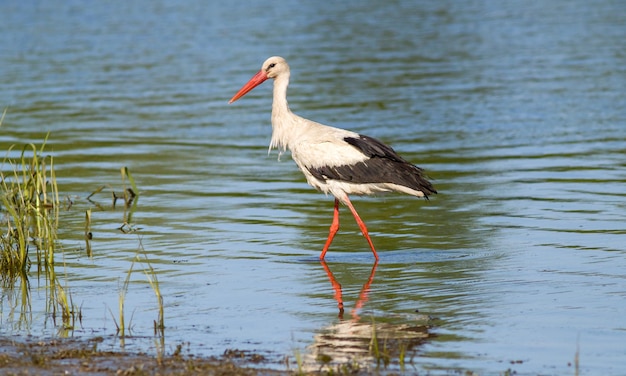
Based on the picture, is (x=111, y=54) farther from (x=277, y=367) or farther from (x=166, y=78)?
(x=277, y=367)

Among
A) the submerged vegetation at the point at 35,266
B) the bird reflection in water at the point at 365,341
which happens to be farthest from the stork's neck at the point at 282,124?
the bird reflection in water at the point at 365,341

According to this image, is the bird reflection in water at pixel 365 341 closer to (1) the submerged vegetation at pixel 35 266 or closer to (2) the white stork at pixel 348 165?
(1) the submerged vegetation at pixel 35 266

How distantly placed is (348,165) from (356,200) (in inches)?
111

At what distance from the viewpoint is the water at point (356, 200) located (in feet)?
26.1

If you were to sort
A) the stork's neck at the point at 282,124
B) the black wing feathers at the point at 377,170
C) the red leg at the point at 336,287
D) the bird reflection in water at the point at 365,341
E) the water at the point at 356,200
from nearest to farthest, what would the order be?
1. the bird reflection in water at the point at 365,341
2. the water at the point at 356,200
3. the red leg at the point at 336,287
4. the black wing feathers at the point at 377,170
5. the stork's neck at the point at 282,124

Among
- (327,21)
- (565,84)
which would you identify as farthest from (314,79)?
(327,21)

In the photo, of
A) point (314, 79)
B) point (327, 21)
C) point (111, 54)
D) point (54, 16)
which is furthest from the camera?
point (54, 16)

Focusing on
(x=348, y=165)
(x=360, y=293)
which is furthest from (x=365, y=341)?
(x=348, y=165)

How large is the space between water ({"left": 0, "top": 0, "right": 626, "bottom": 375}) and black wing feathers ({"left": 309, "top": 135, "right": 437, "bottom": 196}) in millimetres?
675

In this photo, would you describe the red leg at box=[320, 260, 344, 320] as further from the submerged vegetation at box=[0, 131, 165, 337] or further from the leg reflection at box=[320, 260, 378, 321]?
the submerged vegetation at box=[0, 131, 165, 337]

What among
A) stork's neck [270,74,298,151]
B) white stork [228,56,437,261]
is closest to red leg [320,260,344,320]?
white stork [228,56,437,261]

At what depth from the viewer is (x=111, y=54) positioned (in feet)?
96.9

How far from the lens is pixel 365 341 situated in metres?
7.48

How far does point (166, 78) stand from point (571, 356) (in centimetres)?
1944
